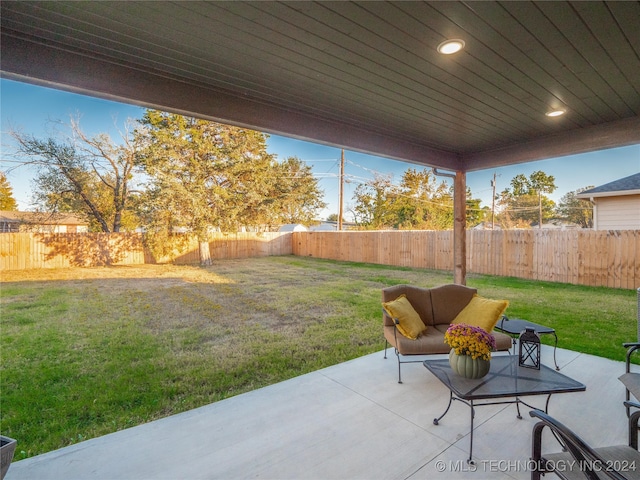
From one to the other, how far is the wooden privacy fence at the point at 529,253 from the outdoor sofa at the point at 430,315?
5.06 metres

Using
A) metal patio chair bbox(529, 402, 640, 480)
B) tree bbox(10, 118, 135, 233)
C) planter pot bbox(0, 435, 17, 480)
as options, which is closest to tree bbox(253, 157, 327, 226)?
tree bbox(10, 118, 135, 233)

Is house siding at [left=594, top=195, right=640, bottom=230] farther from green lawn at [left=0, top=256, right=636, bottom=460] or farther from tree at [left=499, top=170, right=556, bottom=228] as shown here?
tree at [left=499, top=170, right=556, bottom=228]

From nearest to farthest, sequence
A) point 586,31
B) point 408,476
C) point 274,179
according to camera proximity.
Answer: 1. point 408,476
2. point 586,31
3. point 274,179

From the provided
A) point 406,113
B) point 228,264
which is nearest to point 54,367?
point 406,113

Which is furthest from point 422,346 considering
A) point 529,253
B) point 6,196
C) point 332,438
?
point 6,196

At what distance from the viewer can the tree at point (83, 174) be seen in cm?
605

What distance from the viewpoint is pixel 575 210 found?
15250 millimetres

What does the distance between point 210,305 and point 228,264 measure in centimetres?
425

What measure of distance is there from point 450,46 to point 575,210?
17.9 m

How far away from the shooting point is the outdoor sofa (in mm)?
2689

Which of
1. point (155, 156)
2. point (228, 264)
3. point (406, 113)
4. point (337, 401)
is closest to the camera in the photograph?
point (337, 401)

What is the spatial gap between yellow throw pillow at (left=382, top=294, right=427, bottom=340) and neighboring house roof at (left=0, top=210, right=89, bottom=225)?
6.85 metres

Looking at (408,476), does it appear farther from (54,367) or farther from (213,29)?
(54,367)

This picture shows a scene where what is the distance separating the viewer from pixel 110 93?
2.01m
